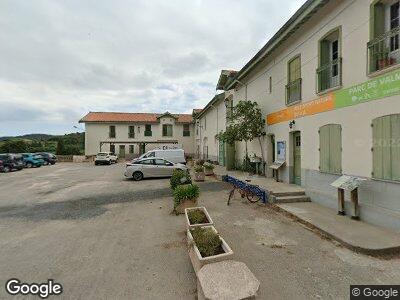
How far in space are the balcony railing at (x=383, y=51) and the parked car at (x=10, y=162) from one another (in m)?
30.3

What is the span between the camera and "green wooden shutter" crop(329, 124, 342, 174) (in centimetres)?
816

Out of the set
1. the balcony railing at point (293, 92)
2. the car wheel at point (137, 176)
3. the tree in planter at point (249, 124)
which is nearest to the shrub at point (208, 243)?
the balcony railing at point (293, 92)

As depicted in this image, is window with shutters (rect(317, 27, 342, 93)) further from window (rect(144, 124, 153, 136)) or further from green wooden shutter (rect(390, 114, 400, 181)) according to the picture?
window (rect(144, 124, 153, 136))

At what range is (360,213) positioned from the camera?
7.08m

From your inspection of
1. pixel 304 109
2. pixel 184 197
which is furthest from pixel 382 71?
pixel 184 197

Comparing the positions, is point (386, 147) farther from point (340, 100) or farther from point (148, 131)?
point (148, 131)

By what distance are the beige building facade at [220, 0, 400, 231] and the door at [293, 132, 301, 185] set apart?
4 cm

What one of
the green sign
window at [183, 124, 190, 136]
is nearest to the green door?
the green sign

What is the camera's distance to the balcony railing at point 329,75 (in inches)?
321

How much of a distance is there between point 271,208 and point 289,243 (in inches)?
127

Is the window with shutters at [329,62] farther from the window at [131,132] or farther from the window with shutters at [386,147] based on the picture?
the window at [131,132]

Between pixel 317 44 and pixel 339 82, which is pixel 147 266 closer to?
pixel 339 82

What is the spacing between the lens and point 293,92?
36.9 feet

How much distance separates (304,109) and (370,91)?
3401 millimetres
